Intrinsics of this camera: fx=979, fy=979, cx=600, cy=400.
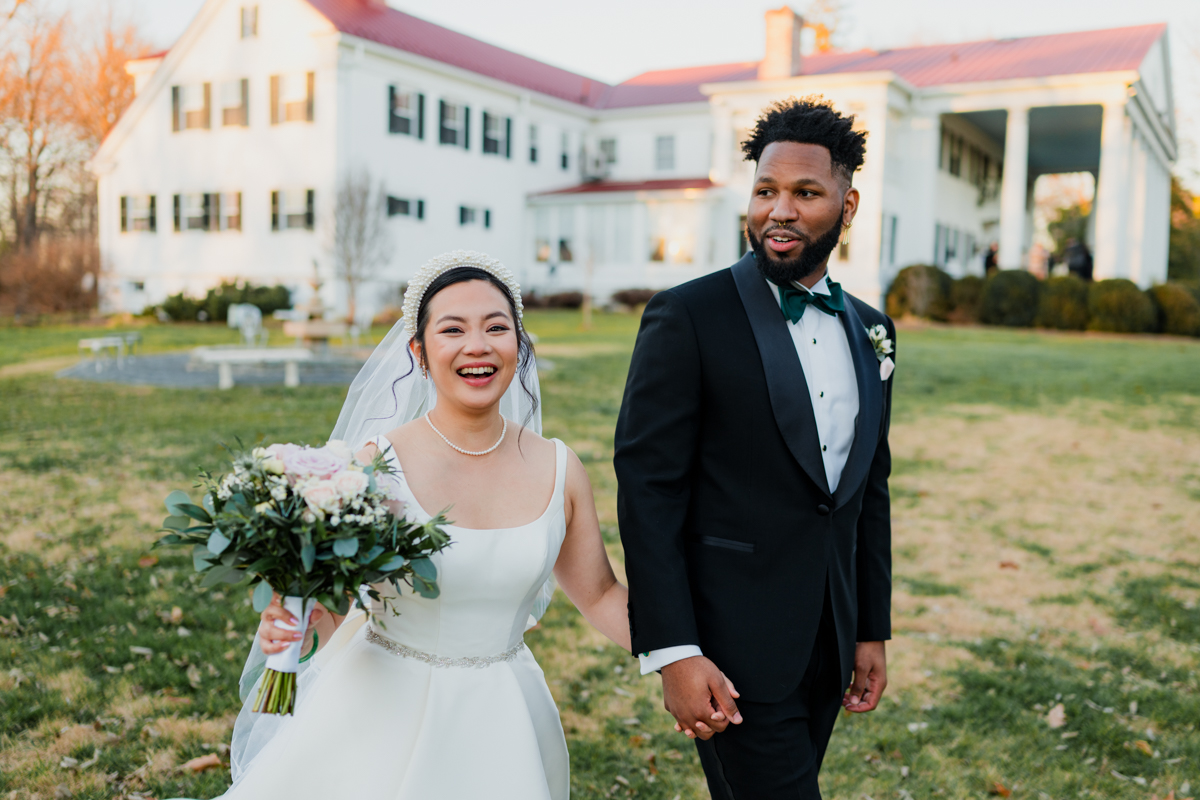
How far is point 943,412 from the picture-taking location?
44.2 ft

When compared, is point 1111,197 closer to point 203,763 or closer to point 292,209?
point 292,209

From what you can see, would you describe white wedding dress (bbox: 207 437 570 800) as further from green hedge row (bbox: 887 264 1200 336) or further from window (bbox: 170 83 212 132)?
window (bbox: 170 83 212 132)

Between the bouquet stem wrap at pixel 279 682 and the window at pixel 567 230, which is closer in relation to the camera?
the bouquet stem wrap at pixel 279 682

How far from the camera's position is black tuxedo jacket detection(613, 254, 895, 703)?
246cm

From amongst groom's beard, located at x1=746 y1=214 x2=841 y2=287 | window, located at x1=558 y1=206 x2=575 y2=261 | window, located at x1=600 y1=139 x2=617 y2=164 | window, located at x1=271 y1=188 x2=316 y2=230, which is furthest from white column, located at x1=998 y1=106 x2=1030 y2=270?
groom's beard, located at x1=746 y1=214 x2=841 y2=287

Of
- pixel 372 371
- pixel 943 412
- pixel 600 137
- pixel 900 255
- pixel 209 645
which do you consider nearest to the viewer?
pixel 372 371

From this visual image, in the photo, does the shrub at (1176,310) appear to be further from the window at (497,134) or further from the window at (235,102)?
the window at (235,102)

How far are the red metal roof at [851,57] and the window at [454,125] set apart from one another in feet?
4.75

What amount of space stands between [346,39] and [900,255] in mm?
19328

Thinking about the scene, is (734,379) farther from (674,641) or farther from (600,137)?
(600,137)

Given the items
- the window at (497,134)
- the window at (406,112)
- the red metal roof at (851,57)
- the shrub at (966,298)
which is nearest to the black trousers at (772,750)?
the shrub at (966,298)

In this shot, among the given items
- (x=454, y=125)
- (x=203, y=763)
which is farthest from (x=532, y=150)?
(x=203, y=763)

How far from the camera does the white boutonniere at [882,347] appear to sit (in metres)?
2.81

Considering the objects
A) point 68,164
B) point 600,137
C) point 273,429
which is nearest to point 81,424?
point 273,429
